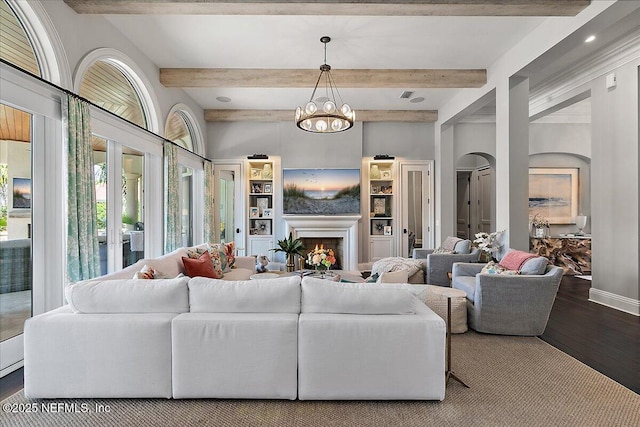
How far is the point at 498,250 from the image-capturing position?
4.90m

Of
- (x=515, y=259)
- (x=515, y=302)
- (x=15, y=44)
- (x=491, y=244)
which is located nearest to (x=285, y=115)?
(x=491, y=244)

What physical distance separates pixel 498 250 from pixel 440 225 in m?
2.51

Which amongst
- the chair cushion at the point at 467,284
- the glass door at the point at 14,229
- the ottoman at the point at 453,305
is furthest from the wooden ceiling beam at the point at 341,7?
the chair cushion at the point at 467,284

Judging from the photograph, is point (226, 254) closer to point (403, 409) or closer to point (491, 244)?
point (403, 409)

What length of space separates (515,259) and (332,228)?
4.00 metres

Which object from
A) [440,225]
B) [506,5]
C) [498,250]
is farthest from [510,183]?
[440,225]

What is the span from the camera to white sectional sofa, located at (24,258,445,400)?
2191 millimetres

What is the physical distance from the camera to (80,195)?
3.21m

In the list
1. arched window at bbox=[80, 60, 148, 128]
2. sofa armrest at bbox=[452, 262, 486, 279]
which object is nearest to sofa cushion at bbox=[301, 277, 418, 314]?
sofa armrest at bbox=[452, 262, 486, 279]

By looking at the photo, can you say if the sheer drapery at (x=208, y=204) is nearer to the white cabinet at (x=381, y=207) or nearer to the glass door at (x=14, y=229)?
the white cabinet at (x=381, y=207)

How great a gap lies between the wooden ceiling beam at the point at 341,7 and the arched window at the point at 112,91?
0.70 m

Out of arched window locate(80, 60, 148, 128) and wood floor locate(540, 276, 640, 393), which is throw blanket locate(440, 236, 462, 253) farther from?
arched window locate(80, 60, 148, 128)

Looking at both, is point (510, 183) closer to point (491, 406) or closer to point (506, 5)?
point (506, 5)

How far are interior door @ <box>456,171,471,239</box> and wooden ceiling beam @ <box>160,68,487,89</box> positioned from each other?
4.49 meters
